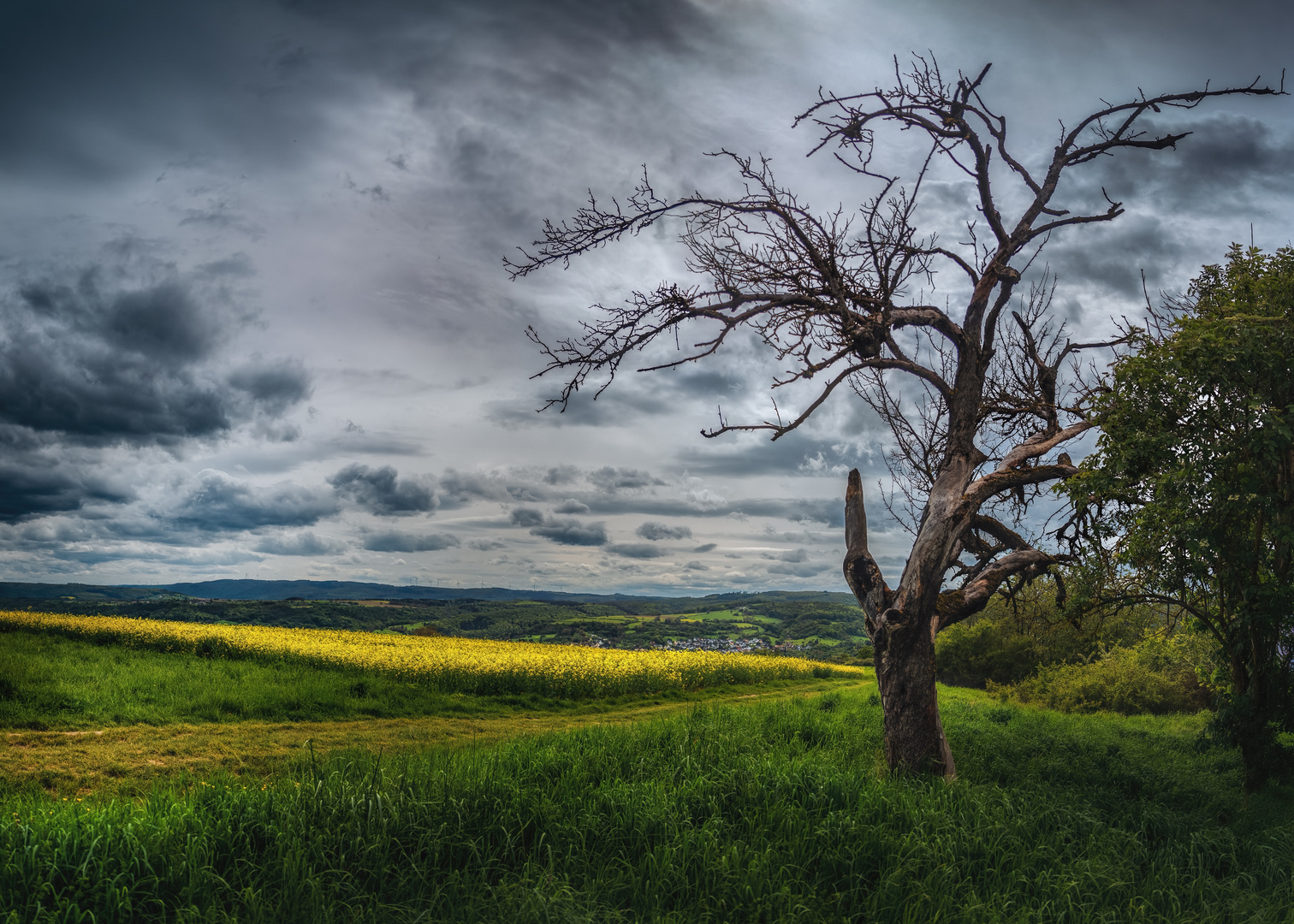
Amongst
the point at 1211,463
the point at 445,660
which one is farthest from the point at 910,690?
the point at 445,660

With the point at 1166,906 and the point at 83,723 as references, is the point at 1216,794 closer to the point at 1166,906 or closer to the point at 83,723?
the point at 1166,906

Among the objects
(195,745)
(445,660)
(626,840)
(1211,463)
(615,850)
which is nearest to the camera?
(615,850)

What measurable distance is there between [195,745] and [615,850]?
1008 cm

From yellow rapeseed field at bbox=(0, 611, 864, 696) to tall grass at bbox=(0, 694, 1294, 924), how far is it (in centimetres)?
1342

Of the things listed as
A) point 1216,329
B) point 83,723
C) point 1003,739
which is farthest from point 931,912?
point 83,723

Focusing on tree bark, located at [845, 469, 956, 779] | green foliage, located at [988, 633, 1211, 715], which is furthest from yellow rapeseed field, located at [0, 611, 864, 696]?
tree bark, located at [845, 469, 956, 779]

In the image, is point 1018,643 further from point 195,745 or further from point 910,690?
point 195,745

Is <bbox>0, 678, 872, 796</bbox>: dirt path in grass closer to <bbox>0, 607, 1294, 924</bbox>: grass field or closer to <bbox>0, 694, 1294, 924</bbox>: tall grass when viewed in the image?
<bbox>0, 607, 1294, 924</bbox>: grass field

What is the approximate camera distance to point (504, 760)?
7.27 meters

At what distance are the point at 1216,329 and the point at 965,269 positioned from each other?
10.7 feet

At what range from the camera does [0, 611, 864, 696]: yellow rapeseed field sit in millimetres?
20422

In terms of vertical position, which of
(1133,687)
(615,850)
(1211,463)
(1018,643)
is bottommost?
(1133,687)

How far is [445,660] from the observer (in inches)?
853

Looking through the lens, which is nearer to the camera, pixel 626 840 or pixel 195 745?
pixel 626 840
